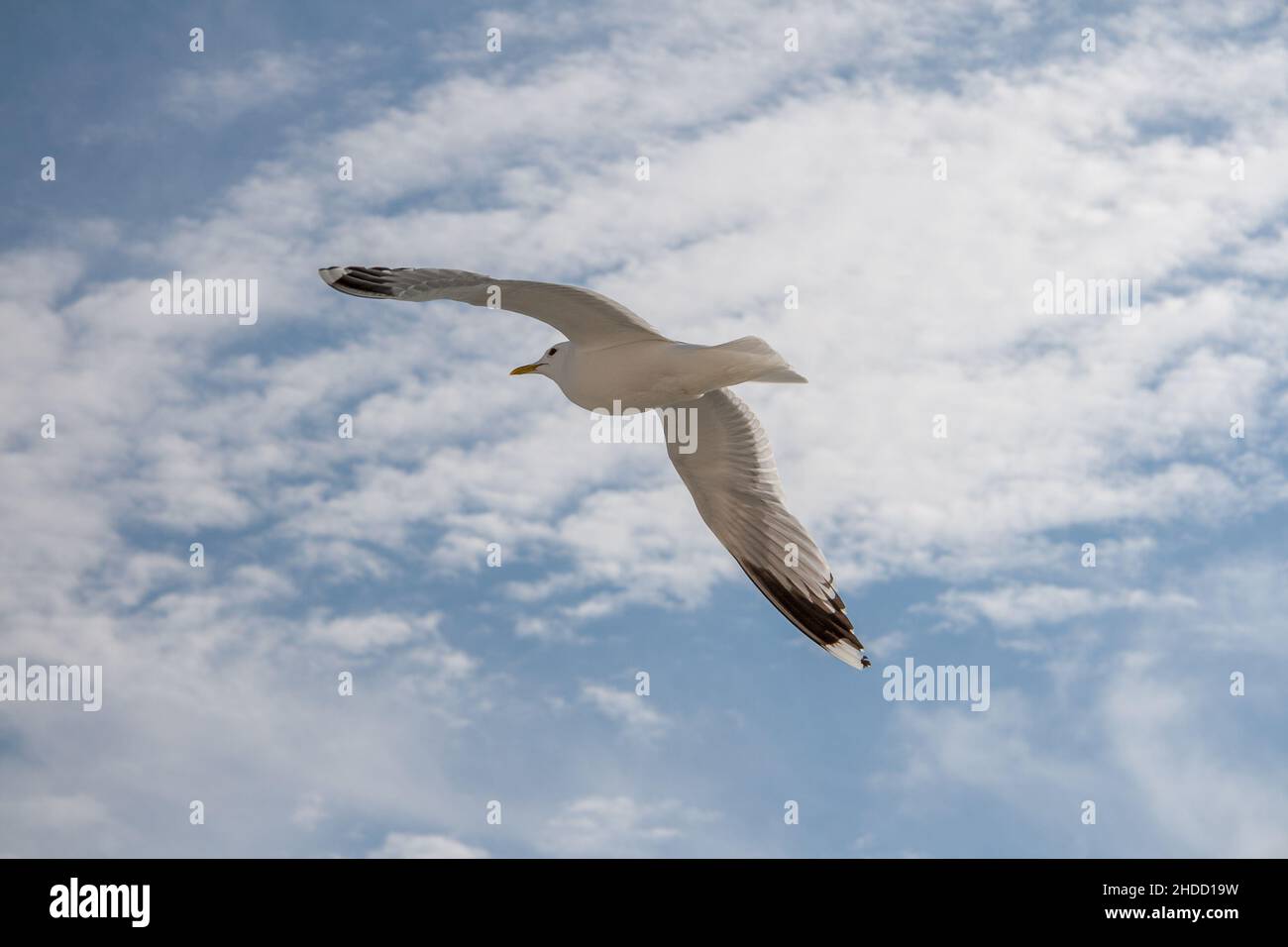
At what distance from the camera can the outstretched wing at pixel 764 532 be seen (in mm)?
7715

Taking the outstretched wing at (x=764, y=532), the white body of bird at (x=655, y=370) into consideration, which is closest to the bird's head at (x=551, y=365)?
the white body of bird at (x=655, y=370)

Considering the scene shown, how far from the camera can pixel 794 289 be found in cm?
745

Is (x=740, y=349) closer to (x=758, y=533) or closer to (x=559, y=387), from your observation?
(x=559, y=387)

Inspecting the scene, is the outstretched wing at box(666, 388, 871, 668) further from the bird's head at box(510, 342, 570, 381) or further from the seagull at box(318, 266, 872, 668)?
the bird's head at box(510, 342, 570, 381)

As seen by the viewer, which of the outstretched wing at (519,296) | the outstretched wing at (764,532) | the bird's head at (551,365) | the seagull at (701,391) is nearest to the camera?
the outstretched wing at (519,296)

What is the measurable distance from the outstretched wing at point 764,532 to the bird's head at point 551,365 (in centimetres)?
105

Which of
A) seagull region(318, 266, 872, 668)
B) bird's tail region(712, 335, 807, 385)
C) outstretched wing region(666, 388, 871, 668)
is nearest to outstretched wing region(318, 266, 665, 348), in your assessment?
seagull region(318, 266, 872, 668)

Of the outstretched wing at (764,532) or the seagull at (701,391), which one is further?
the outstretched wing at (764,532)

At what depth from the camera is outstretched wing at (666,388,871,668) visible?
771cm

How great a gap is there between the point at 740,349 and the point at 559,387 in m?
1.21

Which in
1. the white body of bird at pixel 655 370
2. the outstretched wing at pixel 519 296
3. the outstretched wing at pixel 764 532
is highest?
the outstretched wing at pixel 519 296

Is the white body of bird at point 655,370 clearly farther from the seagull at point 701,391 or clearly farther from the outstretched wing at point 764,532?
the outstretched wing at point 764,532

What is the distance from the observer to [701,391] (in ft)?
22.0
